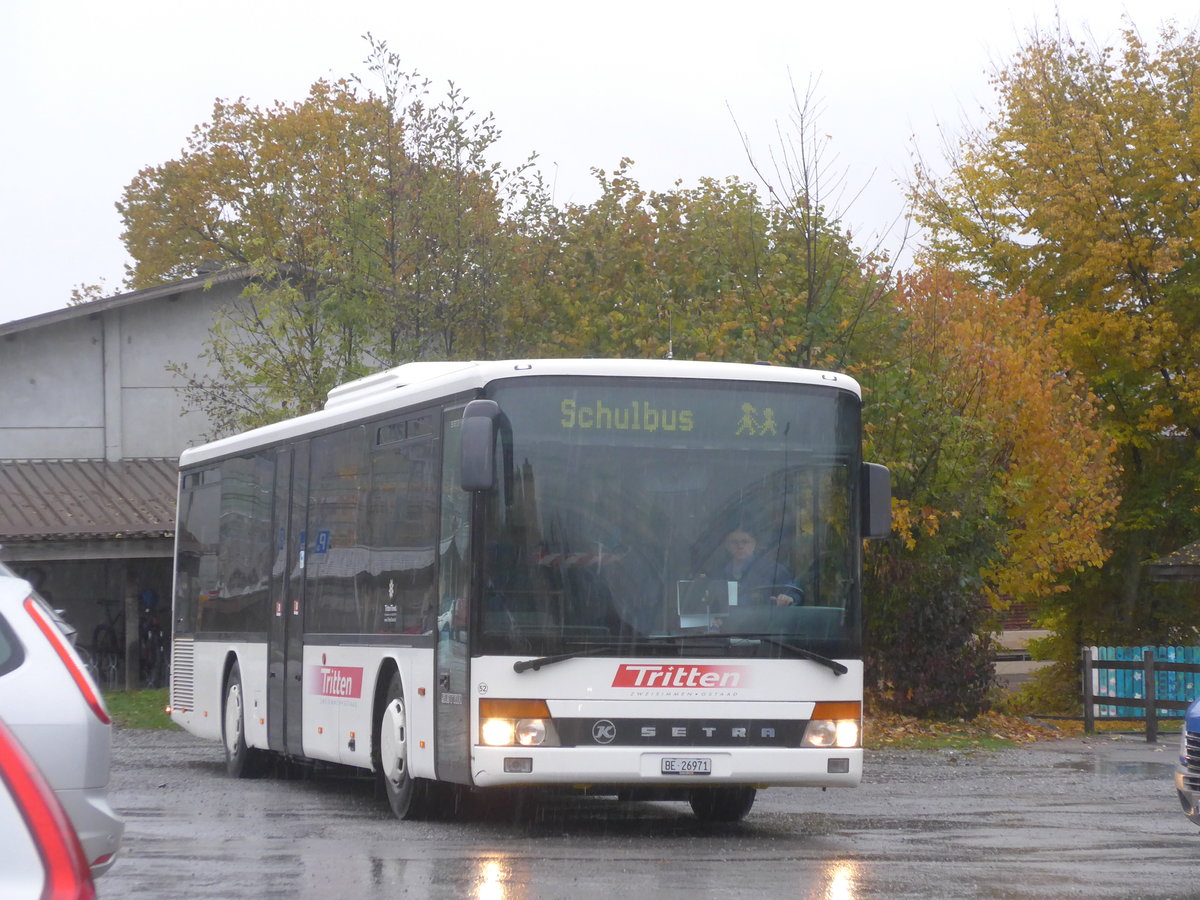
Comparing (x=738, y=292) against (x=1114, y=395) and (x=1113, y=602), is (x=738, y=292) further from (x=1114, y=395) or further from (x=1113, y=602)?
(x=1113, y=602)

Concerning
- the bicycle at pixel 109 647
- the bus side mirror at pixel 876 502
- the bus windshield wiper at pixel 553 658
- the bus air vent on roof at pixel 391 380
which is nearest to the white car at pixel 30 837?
the bus windshield wiper at pixel 553 658

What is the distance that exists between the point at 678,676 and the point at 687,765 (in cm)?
56

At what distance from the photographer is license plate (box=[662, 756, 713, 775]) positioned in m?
11.4

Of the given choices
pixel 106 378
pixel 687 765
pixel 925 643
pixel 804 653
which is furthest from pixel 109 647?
pixel 804 653

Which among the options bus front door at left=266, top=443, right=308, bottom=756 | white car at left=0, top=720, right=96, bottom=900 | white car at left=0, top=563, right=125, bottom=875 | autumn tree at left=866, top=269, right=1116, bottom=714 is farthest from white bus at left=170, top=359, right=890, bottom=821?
autumn tree at left=866, top=269, right=1116, bottom=714

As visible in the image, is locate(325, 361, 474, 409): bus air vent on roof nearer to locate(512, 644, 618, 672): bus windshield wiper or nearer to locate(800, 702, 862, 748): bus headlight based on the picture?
locate(512, 644, 618, 672): bus windshield wiper

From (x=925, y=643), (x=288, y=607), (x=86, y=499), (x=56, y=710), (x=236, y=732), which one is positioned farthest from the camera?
(x=86, y=499)

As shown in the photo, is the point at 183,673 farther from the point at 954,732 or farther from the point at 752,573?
the point at 954,732

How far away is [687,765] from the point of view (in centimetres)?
1146

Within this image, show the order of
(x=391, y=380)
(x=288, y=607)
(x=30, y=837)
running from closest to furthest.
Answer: (x=30, y=837) < (x=391, y=380) < (x=288, y=607)

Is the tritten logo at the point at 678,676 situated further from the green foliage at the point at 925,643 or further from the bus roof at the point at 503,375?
the green foliage at the point at 925,643

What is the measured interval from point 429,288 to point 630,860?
1774cm

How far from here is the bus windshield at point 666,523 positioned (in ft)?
37.7

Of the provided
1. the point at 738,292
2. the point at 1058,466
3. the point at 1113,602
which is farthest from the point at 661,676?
the point at 1113,602
